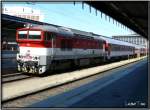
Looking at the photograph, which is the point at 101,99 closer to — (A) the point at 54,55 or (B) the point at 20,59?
(B) the point at 20,59

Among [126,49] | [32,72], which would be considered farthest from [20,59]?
[126,49]

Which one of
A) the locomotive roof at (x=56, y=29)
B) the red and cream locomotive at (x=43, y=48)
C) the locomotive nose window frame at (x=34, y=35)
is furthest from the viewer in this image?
the locomotive roof at (x=56, y=29)

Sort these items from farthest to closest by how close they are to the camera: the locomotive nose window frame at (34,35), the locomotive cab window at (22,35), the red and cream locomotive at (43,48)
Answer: the locomotive nose window frame at (34,35), the locomotive cab window at (22,35), the red and cream locomotive at (43,48)

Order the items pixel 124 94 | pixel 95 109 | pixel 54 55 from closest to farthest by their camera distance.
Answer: pixel 95 109
pixel 124 94
pixel 54 55

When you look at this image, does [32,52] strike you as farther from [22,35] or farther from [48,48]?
[48,48]

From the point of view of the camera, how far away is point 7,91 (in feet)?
61.0

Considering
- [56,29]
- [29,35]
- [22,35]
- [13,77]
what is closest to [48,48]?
[29,35]

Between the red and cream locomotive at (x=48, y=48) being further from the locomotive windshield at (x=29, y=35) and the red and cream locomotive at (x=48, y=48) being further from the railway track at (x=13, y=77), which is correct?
the railway track at (x=13, y=77)

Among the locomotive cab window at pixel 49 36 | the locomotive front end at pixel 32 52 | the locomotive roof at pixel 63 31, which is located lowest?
the locomotive front end at pixel 32 52

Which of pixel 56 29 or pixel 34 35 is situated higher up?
pixel 56 29

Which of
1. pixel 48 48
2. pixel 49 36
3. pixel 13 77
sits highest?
pixel 49 36

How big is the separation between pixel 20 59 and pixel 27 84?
3.02m

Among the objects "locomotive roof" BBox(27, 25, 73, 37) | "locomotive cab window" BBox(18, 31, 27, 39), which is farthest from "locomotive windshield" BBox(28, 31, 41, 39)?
"locomotive roof" BBox(27, 25, 73, 37)

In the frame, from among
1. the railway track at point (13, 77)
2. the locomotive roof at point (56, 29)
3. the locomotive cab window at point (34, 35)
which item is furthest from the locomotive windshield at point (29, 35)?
the railway track at point (13, 77)
